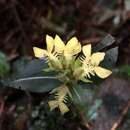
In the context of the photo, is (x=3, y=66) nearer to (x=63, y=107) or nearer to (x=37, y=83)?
(x=37, y=83)

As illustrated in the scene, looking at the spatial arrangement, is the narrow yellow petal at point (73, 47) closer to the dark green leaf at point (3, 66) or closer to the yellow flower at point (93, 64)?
the yellow flower at point (93, 64)

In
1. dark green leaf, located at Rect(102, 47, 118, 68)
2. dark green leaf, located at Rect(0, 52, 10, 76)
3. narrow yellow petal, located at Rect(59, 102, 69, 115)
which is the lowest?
dark green leaf, located at Rect(0, 52, 10, 76)

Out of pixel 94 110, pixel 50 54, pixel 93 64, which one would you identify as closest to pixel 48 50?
pixel 50 54

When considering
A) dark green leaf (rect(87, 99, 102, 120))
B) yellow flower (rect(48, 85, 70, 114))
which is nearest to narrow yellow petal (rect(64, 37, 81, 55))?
yellow flower (rect(48, 85, 70, 114))

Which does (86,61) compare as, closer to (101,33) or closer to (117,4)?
(101,33)

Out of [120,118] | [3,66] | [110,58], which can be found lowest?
[120,118]

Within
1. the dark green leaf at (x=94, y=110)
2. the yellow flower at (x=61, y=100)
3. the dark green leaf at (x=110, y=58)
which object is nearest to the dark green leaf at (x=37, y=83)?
the yellow flower at (x=61, y=100)

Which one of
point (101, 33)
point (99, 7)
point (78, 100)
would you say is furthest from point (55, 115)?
point (99, 7)

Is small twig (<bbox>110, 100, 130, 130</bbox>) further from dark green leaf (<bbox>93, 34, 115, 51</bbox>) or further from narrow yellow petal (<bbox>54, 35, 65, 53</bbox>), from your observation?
narrow yellow petal (<bbox>54, 35, 65, 53</bbox>)
